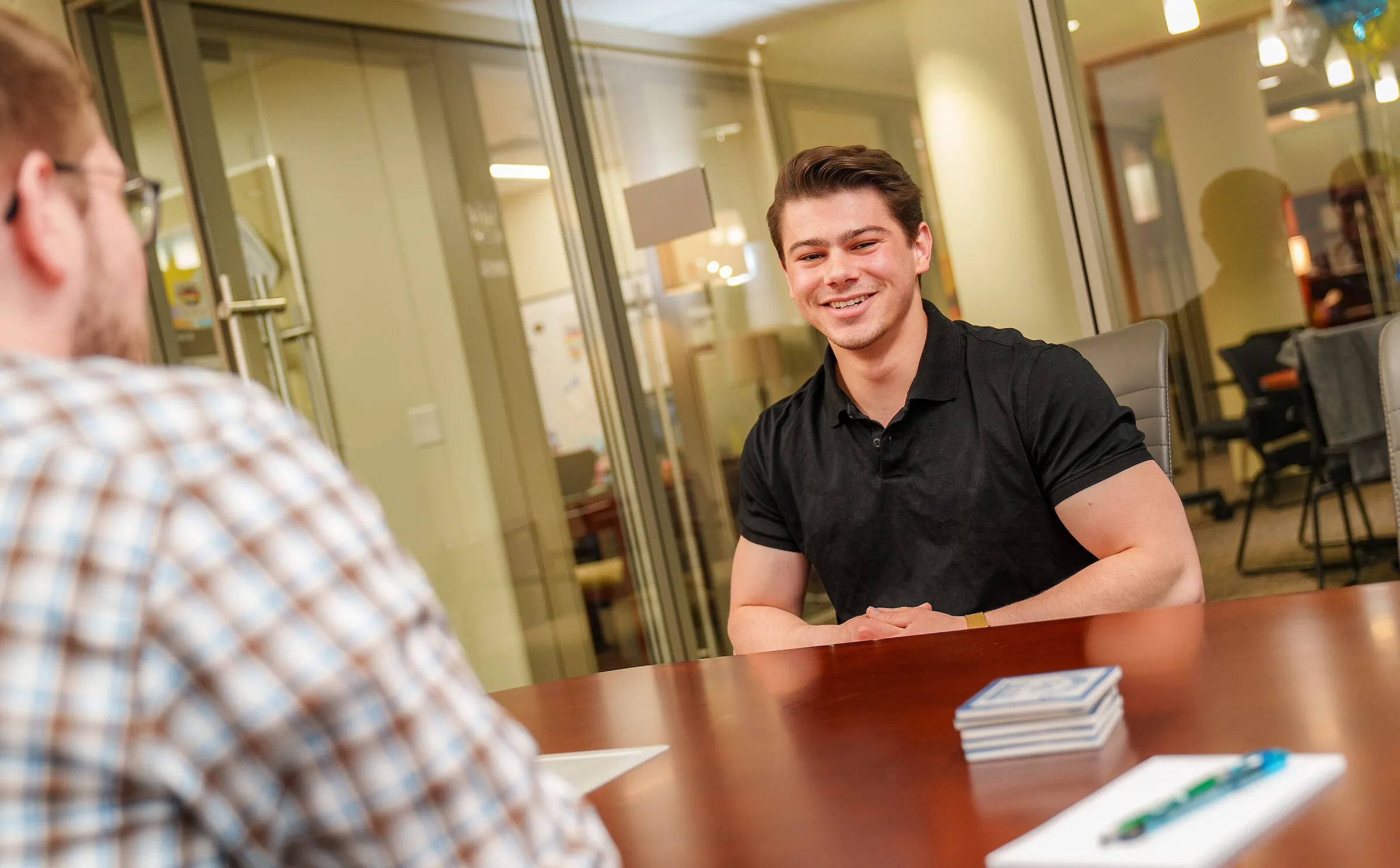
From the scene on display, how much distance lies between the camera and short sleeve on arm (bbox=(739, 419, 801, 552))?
2104mm

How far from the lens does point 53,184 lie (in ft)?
2.41

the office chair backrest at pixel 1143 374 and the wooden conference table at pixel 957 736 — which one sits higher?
the office chair backrest at pixel 1143 374

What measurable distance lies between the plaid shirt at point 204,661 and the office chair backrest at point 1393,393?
4.47 ft

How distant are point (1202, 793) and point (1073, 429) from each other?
1.09m

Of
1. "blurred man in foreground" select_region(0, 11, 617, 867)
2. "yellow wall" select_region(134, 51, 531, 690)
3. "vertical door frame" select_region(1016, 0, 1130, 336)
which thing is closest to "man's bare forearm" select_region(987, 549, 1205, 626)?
"blurred man in foreground" select_region(0, 11, 617, 867)

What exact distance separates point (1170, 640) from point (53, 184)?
103 centimetres

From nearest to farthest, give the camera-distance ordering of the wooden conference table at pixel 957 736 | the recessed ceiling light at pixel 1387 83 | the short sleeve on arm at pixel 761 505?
the wooden conference table at pixel 957 736, the short sleeve on arm at pixel 761 505, the recessed ceiling light at pixel 1387 83

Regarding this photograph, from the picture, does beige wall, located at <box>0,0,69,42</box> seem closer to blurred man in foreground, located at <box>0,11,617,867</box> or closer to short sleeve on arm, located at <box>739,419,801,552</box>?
short sleeve on arm, located at <box>739,419,801,552</box>

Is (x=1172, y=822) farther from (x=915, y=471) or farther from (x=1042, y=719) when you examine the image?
(x=915, y=471)

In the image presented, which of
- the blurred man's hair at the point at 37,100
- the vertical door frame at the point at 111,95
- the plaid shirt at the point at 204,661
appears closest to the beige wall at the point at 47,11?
the vertical door frame at the point at 111,95

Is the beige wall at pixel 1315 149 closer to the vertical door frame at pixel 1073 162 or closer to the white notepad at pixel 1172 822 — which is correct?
the vertical door frame at pixel 1073 162

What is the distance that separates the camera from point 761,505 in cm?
213

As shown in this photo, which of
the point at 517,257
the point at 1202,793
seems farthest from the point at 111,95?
the point at 1202,793

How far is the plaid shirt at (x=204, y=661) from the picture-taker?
589 millimetres
